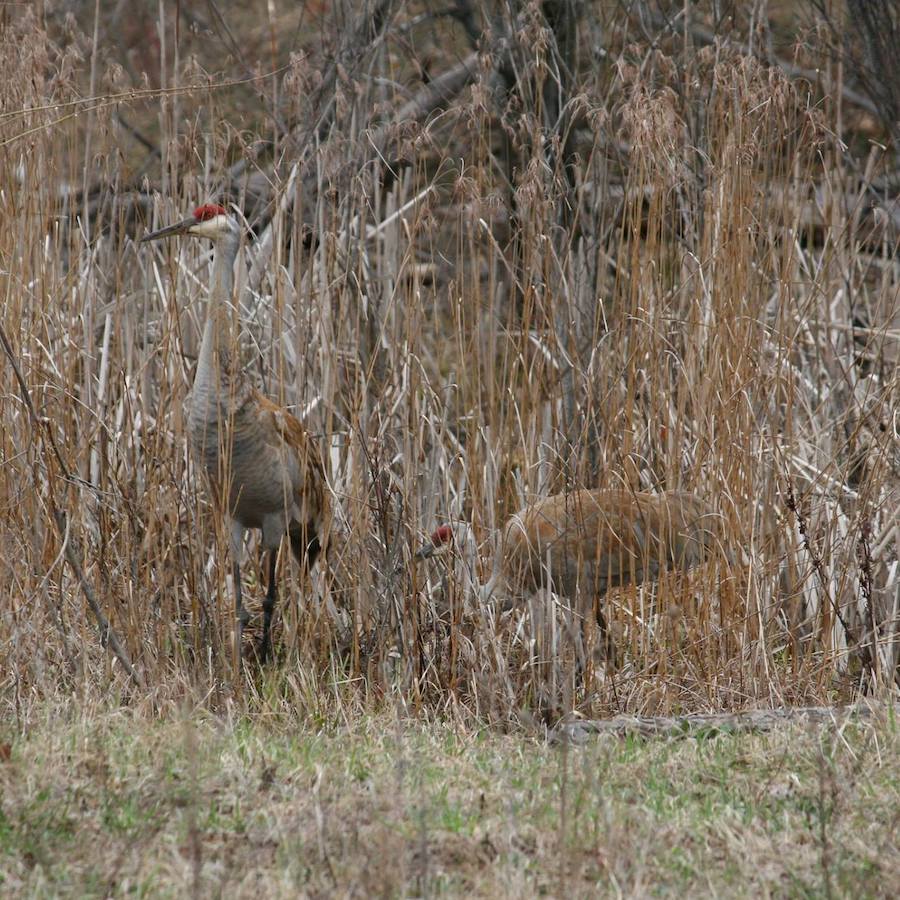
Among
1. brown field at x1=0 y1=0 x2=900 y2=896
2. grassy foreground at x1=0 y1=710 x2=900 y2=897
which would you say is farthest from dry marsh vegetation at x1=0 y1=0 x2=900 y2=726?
grassy foreground at x1=0 y1=710 x2=900 y2=897

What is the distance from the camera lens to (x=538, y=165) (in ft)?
11.6

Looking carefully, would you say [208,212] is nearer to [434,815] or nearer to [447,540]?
[447,540]

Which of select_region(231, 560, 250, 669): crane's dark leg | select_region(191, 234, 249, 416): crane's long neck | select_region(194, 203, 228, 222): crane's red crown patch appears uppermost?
select_region(194, 203, 228, 222): crane's red crown patch

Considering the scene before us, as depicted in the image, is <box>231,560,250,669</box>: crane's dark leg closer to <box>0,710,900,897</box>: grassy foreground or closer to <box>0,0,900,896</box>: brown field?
<box>0,0,900,896</box>: brown field

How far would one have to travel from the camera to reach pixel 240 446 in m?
4.19

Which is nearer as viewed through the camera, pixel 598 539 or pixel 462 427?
pixel 598 539

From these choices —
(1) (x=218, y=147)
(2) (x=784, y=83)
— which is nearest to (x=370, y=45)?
(1) (x=218, y=147)

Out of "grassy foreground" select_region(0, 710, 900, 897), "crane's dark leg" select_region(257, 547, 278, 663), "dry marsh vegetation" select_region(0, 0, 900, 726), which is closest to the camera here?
"grassy foreground" select_region(0, 710, 900, 897)

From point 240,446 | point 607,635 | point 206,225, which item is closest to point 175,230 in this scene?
point 206,225

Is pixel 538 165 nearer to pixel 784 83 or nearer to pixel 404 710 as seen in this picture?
pixel 784 83

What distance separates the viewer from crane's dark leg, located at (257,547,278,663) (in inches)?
167

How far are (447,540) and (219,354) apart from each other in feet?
2.93

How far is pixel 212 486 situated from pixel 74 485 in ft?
1.37

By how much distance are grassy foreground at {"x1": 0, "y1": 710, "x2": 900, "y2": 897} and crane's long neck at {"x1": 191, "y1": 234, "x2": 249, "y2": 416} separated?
1.05 m
